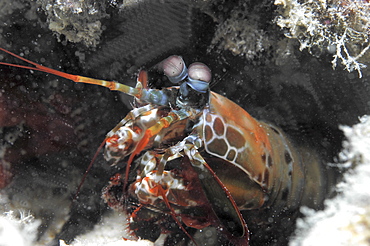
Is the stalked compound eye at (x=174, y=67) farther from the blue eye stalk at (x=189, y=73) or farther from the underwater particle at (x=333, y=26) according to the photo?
the underwater particle at (x=333, y=26)

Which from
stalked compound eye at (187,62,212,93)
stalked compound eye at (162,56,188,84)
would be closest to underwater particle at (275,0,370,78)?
stalked compound eye at (187,62,212,93)

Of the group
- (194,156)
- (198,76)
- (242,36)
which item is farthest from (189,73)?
(242,36)

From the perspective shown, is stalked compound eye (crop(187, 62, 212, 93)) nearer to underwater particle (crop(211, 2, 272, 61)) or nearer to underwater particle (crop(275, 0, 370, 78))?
underwater particle (crop(211, 2, 272, 61))

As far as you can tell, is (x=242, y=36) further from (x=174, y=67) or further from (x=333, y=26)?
(x=174, y=67)

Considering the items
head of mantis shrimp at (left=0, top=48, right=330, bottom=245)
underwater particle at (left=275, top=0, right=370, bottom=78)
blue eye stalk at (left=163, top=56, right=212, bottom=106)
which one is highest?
underwater particle at (left=275, top=0, right=370, bottom=78)

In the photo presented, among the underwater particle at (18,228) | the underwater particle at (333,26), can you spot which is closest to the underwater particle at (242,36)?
the underwater particle at (333,26)

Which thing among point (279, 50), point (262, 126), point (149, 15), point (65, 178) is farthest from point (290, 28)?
point (65, 178)
